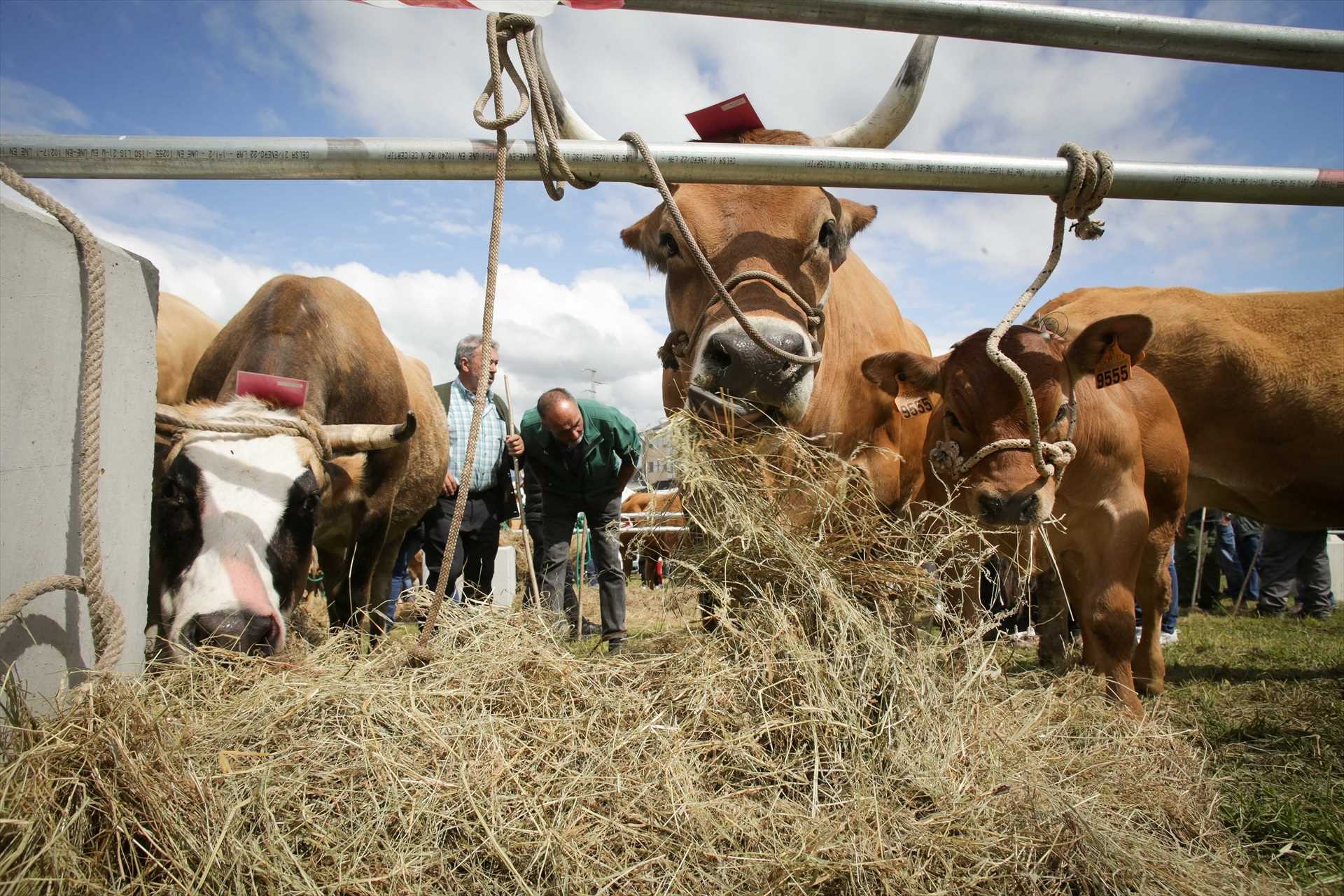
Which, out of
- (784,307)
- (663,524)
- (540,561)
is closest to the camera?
(663,524)

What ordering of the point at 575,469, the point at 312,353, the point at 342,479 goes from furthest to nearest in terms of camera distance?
the point at 575,469 → the point at 312,353 → the point at 342,479

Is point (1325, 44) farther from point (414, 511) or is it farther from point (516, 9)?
point (414, 511)

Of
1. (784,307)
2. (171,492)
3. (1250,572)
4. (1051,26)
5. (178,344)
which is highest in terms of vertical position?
(1051,26)

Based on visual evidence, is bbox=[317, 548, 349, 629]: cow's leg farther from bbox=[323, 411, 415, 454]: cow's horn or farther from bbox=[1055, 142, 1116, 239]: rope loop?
bbox=[1055, 142, 1116, 239]: rope loop

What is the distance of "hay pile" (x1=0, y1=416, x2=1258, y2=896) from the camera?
1521mm

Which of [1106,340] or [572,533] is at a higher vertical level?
[1106,340]

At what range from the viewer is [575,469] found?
19.3 ft

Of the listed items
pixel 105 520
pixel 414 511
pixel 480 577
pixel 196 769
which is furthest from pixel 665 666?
pixel 480 577

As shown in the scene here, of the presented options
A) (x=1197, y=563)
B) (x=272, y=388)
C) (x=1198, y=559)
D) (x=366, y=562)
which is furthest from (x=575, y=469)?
(x=1197, y=563)

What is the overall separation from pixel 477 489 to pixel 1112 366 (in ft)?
16.4

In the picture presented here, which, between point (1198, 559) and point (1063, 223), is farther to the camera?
point (1198, 559)

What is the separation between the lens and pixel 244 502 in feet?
10.0

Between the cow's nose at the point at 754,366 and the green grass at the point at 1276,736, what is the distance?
2.06 metres

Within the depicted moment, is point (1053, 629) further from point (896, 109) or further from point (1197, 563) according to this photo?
point (1197, 563)
